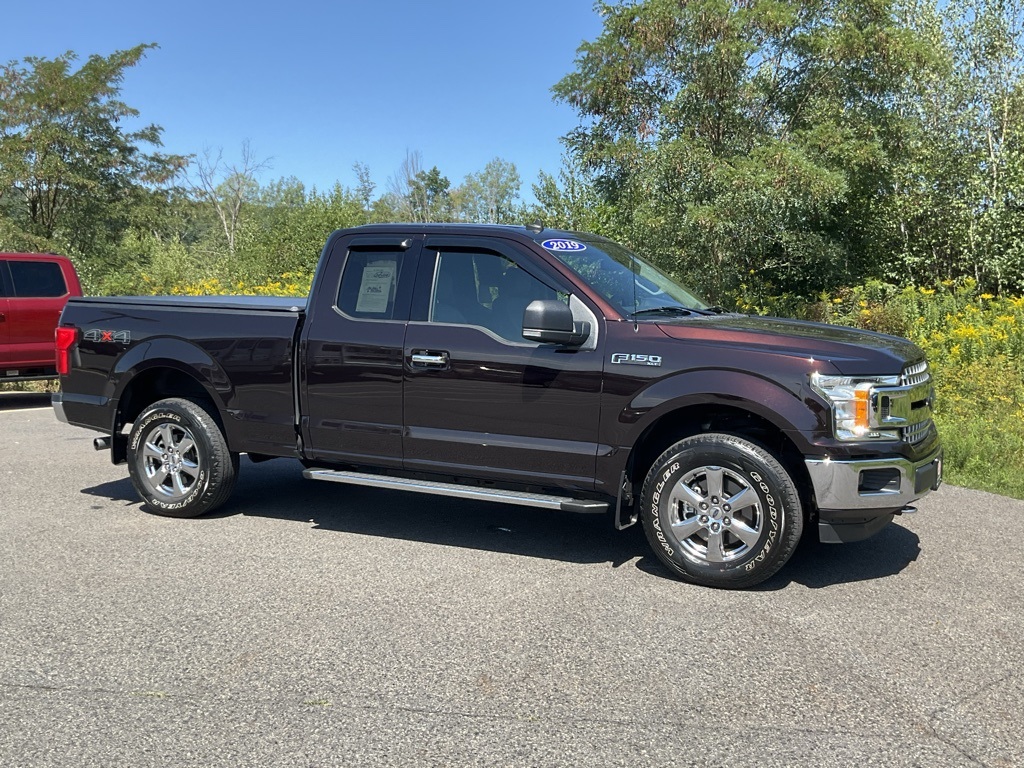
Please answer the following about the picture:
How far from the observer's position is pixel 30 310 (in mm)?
12641

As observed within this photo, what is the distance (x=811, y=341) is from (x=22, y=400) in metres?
13.0

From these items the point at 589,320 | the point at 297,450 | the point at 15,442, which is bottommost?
the point at 15,442

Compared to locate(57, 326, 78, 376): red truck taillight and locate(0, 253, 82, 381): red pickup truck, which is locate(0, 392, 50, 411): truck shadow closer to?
locate(0, 253, 82, 381): red pickup truck

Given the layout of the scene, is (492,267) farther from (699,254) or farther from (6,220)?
(6,220)

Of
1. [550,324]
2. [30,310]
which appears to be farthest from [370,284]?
[30,310]

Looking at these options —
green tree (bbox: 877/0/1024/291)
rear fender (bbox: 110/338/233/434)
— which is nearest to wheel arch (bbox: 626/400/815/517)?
rear fender (bbox: 110/338/233/434)

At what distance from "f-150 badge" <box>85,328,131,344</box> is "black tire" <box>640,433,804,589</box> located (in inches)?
157

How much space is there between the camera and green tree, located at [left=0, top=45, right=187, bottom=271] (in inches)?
966

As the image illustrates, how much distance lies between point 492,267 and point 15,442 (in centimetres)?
665

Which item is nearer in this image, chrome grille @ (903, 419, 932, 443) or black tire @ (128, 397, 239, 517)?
chrome grille @ (903, 419, 932, 443)

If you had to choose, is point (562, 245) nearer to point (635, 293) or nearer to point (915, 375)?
point (635, 293)

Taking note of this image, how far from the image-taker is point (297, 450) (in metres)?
6.17

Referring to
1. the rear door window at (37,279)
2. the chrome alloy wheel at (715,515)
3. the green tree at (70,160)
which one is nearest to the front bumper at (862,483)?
the chrome alloy wheel at (715,515)

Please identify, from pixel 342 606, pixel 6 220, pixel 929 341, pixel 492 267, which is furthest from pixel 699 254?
pixel 6 220
